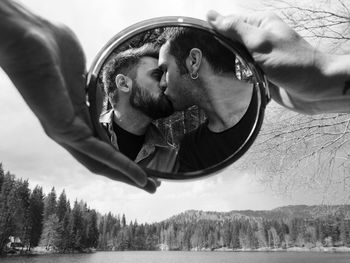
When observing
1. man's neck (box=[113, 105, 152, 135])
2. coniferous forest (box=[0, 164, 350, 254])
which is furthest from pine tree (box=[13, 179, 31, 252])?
man's neck (box=[113, 105, 152, 135])

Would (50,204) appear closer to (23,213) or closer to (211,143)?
(23,213)

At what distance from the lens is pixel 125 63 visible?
2.74 ft

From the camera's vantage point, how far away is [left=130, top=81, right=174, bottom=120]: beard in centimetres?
84

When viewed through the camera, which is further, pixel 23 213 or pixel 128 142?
pixel 23 213

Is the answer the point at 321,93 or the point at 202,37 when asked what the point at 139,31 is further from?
the point at 321,93

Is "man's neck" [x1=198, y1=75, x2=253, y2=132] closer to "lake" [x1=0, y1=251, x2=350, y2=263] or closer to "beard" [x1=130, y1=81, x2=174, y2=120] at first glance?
"beard" [x1=130, y1=81, x2=174, y2=120]

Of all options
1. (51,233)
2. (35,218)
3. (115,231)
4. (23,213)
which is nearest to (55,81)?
(23,213)

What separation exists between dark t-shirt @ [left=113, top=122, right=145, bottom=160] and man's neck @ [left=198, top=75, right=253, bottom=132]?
0.58 ft

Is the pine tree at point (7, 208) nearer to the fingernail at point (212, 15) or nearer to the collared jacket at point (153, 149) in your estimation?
the collared jacket at point (153, 149)

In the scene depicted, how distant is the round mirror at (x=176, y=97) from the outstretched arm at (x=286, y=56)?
0.10 feet

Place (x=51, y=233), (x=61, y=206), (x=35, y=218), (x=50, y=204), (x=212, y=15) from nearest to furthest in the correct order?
(x=212, y=15) < (x=35, y=218) < (x=51, y=233) < (x=50, y=204) < (x=61, y=206)

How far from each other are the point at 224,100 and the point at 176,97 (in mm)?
123

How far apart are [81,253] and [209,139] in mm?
55122

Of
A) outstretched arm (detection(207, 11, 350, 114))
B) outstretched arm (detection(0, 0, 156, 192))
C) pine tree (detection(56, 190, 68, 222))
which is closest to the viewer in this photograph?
outstretched arm (detection(0, 0, 156, 192))
